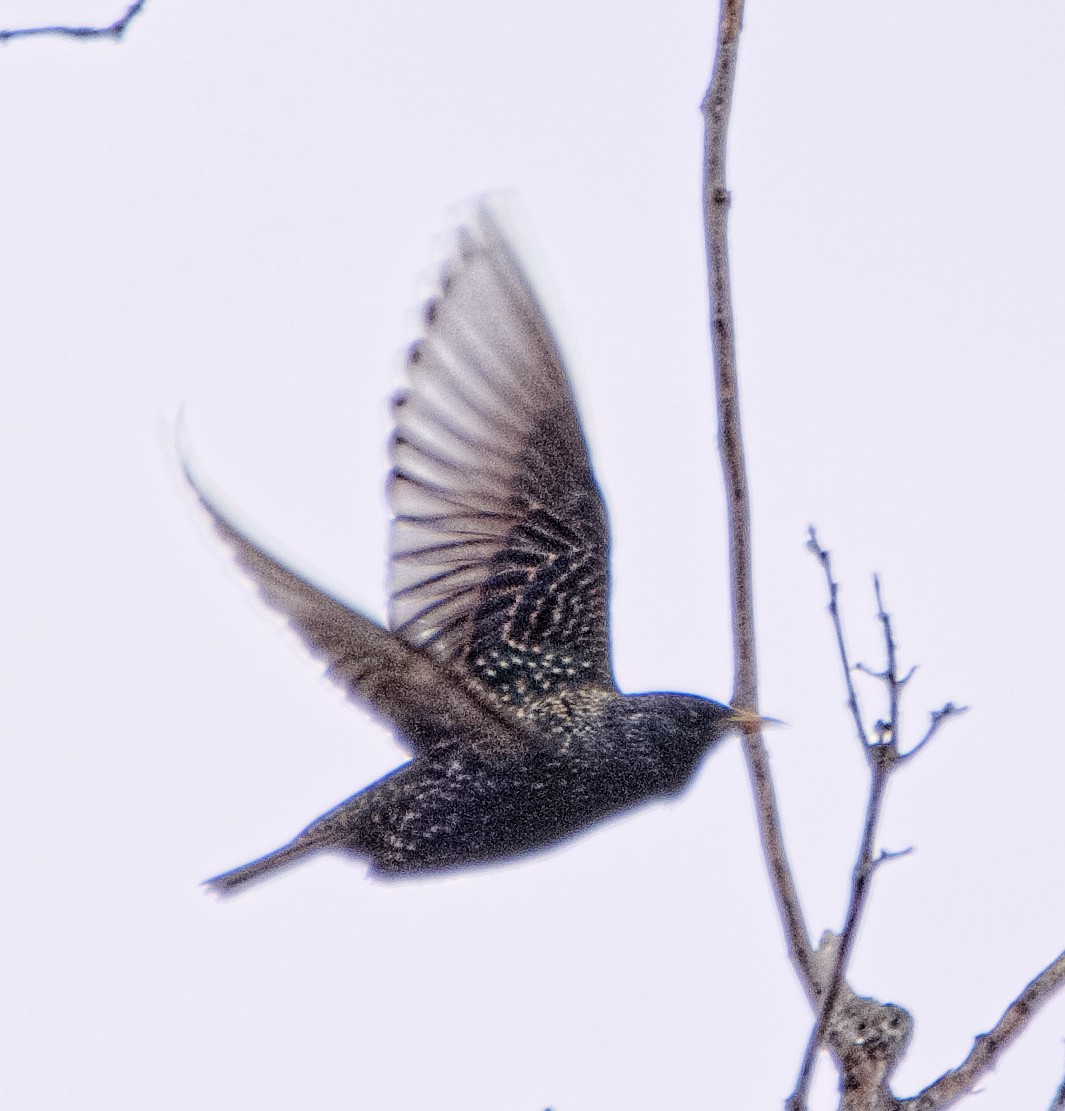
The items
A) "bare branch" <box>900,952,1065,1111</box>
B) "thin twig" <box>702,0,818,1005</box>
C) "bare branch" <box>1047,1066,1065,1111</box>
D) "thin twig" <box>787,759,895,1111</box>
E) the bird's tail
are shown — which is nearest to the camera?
"thin twig" <box>787,759,895,1111</box>

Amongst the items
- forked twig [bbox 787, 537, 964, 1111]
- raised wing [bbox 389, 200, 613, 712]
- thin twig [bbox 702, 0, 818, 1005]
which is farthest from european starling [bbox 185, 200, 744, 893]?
forked twig [bbox 787, 537, 964, 1111]

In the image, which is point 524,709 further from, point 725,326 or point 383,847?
point 725,326

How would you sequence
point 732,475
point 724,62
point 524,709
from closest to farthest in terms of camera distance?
point 724,62, point 732,475, point 524,709

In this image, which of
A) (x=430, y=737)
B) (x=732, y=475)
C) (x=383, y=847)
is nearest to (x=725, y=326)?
(x=732, y=475)

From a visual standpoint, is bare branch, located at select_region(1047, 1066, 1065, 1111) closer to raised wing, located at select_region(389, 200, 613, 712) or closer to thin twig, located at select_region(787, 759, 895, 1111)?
thin twig, located at select_region(787, 759, 895, 1111)

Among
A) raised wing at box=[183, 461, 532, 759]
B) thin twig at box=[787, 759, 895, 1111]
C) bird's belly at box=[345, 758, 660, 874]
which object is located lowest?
thin twig at box=[787, 759, 895, 1111]

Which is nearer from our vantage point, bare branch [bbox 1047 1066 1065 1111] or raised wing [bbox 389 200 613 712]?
bare branch [bbox 1047 1066 1065 1111]

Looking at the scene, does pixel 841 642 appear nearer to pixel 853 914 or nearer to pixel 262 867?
pixel 853 914

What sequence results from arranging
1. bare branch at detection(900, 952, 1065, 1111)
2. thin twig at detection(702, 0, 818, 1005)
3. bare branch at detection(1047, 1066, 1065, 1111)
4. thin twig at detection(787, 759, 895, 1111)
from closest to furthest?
thin twig at detection(787, 759, 895, 1111) < bare branch at detection(1047, 1066, 1065, 1111) < bare branch at detection(900, 952, 1065, 1111) < thin twig at detection(702, 0, 818, 1005)
